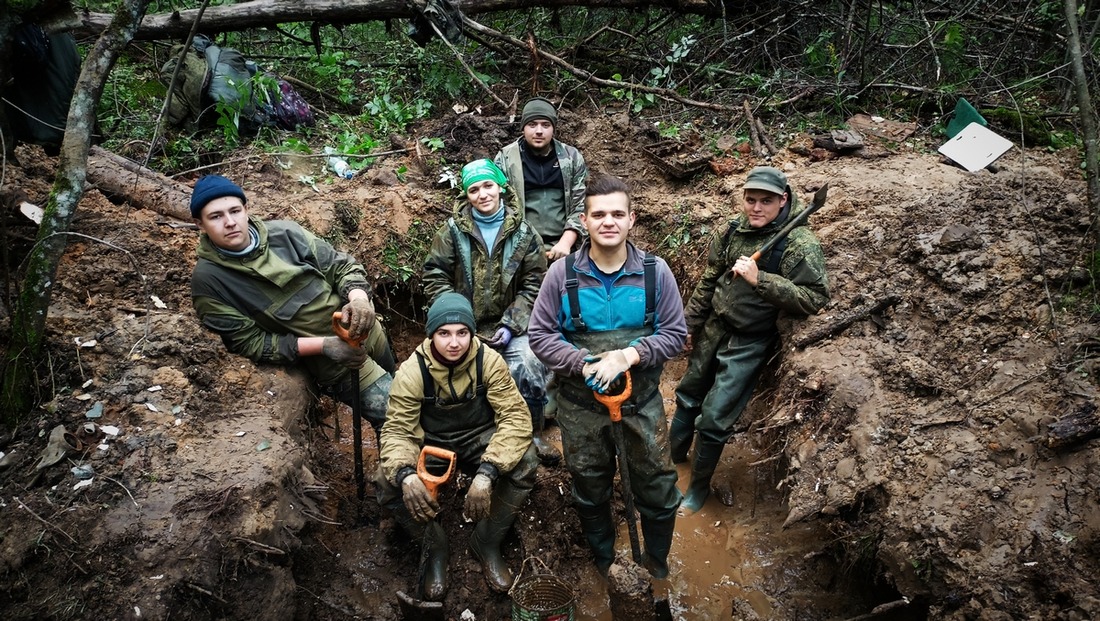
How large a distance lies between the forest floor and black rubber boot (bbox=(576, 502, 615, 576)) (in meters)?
0.23

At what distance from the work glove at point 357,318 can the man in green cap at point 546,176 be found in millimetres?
1901

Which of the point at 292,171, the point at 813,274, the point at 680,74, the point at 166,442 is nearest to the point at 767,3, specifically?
the point at 680,74

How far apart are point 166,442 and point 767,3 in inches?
296

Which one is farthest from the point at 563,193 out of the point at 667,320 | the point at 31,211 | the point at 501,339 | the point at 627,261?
the point at 31,211

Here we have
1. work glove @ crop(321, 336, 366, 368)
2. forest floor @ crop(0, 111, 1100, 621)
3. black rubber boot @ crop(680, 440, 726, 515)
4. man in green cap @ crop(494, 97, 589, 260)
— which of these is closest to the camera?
forest floor @ crop(0, 111, 1100, 621)

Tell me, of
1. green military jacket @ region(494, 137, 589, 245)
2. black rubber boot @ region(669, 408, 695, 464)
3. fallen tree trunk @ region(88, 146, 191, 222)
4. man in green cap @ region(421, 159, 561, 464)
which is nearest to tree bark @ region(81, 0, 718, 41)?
fallen tree trunk @ region(88, 146, 191, 222)

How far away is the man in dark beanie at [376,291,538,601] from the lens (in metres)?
3.58

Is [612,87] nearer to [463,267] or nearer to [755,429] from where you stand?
[463,267]

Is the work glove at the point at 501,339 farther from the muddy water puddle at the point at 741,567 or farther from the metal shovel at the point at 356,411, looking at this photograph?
the muddy water puddle at the point at 741,567

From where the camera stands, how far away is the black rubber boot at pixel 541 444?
4719 millimetres

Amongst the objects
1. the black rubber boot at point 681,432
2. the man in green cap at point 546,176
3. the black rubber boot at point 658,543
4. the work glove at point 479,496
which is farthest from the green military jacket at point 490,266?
the black rubber boot at point 658,543

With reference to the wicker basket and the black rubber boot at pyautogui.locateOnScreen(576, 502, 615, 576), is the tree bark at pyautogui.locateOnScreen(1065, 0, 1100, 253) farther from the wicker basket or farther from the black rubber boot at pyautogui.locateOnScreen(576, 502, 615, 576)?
the wicker basket

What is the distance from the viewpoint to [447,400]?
376cm

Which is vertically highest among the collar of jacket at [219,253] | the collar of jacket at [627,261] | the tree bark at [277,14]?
the tree bark at [277,14]
